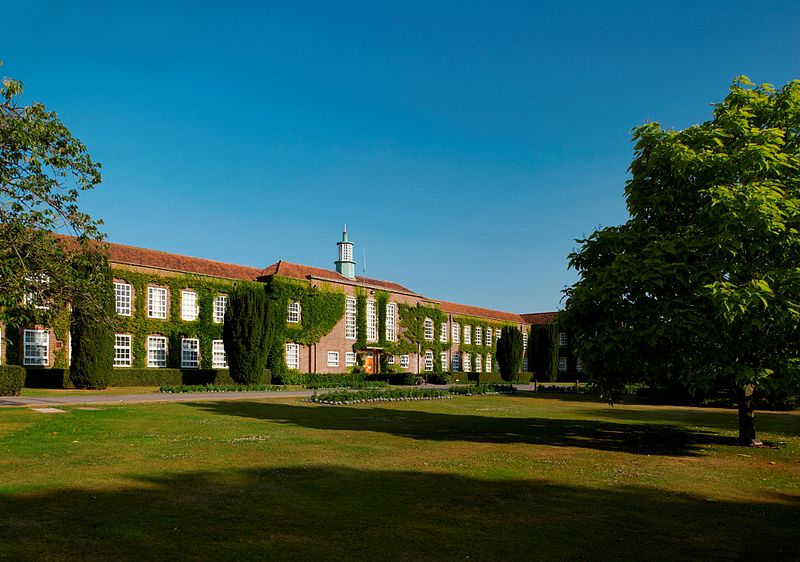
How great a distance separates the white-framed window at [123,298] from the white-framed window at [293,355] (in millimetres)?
12759

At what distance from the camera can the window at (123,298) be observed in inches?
1647

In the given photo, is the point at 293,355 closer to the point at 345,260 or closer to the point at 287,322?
the point at 287,322

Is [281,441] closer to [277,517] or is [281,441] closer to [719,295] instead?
[277,517]

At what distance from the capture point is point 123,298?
42.2 metres

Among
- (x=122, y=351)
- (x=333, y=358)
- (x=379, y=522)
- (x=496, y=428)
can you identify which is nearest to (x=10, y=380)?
(x=122, y=351)

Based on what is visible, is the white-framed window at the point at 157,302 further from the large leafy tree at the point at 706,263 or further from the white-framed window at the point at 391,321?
the large leafy tree at the point at 706,263

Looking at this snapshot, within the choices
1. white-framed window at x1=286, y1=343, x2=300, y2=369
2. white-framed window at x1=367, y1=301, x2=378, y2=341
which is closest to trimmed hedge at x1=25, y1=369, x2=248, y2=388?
white-framed window at x1=286, y1=343, x2=300, y2=369

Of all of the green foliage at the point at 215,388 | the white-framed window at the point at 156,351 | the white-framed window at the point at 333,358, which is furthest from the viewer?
the white-framed window at the point at 333,358

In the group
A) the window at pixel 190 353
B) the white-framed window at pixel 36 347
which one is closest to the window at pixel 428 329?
the window at pixel 190 353

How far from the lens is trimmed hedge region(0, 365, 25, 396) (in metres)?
28.8

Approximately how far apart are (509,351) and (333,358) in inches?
611

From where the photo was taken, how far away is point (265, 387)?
3903 cm

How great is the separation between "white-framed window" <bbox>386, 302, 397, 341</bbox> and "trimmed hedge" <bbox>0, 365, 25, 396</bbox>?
34935mm

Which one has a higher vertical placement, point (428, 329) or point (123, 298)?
point (123, 298)
